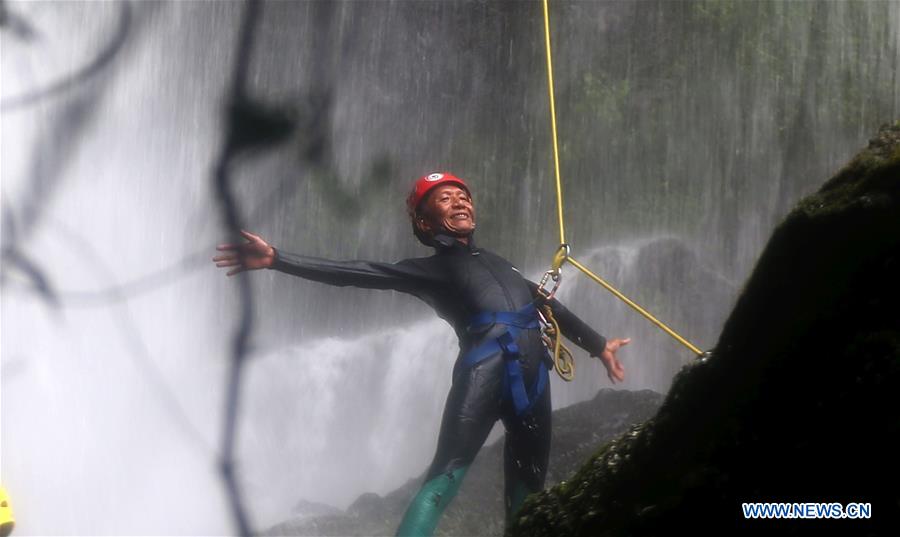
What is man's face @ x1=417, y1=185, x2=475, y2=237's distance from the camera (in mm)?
4023

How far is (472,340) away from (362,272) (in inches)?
17.3

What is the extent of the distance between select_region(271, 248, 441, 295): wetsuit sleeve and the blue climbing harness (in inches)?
9.1

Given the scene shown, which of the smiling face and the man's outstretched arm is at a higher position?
the smiling face

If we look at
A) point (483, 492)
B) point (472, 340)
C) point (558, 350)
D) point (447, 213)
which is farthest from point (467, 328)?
point (483, 492)

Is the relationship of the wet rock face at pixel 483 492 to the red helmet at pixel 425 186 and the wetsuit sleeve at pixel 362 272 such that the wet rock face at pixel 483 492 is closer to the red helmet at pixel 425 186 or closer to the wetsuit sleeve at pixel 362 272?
the wetsuit sleeve at pixel 362 272

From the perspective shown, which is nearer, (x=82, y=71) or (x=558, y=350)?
(x=558, y=350)

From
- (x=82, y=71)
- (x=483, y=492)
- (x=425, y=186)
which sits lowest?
(x=483, y=492)

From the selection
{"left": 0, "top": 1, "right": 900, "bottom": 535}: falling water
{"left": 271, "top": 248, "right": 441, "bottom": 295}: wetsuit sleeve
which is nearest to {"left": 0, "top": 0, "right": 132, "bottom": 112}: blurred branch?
{"left": 0, "top": 1, "right": 900, "bottom": 535}: falling water

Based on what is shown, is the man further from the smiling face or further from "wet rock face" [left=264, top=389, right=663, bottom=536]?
"wet rock face" [left=264, top=389, right=663, bottom=536]

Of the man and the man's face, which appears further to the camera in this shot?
the man's face

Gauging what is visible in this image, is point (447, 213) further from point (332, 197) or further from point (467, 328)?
point (332, 197)

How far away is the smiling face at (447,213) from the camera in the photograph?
402 cm

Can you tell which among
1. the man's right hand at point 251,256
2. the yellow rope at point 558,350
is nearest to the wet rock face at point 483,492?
the yellow rope at point 558,350

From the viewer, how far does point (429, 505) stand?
11.9 feet
